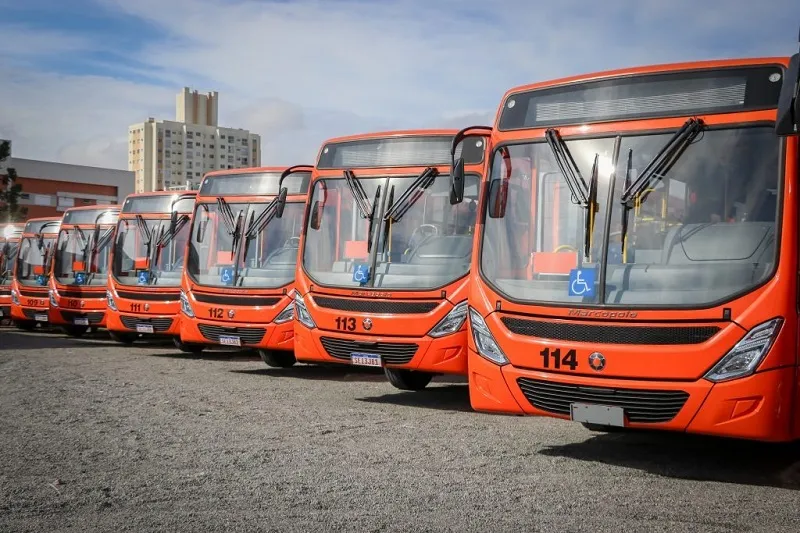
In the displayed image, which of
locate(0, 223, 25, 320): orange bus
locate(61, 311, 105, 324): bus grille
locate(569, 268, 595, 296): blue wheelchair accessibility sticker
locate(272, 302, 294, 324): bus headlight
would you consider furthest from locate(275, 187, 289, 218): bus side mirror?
locate(0, 223, 25, 320): orange bus

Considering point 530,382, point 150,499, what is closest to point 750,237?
point 530,382

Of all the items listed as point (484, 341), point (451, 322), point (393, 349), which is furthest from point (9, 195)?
point (484, 341)

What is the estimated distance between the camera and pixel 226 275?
45.0 feet

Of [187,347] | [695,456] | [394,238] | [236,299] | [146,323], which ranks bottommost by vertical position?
[187,347]

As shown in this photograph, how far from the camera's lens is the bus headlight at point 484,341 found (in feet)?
24.3

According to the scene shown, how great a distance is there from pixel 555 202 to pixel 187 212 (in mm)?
10371

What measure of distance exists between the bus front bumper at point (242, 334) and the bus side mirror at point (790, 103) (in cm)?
771

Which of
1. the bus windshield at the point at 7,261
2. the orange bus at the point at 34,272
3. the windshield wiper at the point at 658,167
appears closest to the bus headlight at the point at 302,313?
the windshield wiper at the point at 658,167

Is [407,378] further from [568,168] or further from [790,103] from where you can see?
[790,103]

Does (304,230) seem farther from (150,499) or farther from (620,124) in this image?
(150,499)

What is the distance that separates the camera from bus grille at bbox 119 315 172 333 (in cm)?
1597

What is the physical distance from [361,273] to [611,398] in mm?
4306

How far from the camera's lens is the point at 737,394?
6.30 meters

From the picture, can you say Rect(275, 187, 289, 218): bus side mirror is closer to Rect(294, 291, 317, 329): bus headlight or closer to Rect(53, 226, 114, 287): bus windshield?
Rect(294, 291, 317, 329): bus headlight
